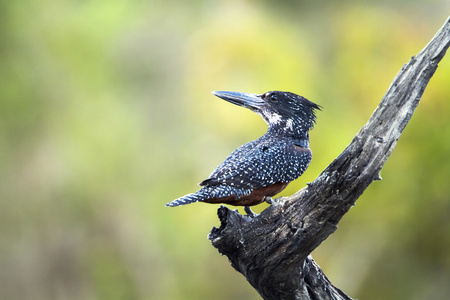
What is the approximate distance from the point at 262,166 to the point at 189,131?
6921mm

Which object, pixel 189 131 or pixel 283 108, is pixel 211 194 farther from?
pixel 189 131

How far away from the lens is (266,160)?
18.0 ft

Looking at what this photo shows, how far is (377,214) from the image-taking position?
38.9 feet

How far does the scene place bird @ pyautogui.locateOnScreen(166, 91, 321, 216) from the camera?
5246mm

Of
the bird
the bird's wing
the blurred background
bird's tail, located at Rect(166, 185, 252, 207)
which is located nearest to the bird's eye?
the bird

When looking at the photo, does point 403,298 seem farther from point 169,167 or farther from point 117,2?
point 117,2

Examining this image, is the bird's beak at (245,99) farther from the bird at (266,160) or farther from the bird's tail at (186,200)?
the bird's tail at (186,200)

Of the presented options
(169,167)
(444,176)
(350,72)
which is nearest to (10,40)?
(169,167)

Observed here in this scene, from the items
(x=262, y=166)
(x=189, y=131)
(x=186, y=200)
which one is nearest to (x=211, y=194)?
(x=186, y=200)

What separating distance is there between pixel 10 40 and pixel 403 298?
32.7ft

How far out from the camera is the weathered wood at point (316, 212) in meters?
4.61

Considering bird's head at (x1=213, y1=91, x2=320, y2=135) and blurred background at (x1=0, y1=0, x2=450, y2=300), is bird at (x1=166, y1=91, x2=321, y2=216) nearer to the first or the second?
bird's head at (x1=213, y1=91, x2=320, y2=135)

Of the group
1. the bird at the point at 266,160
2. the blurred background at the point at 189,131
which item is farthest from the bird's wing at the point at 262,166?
the blurred background at the point at 189,131

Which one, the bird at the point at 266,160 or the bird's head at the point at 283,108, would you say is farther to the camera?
the bird's head at the point at 283,108
